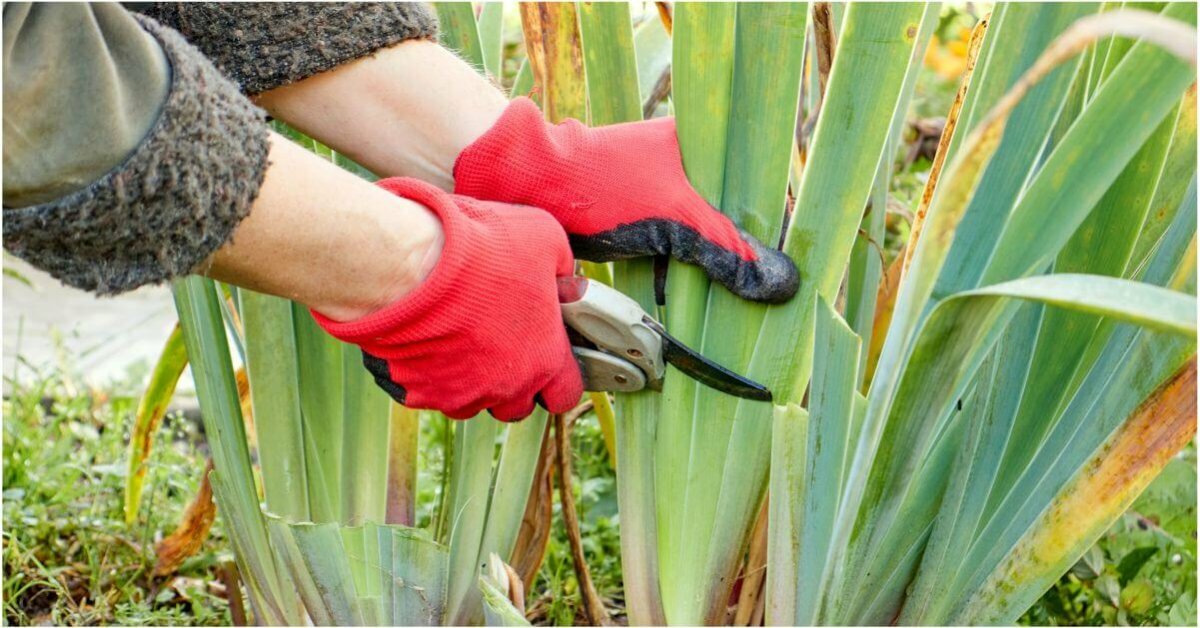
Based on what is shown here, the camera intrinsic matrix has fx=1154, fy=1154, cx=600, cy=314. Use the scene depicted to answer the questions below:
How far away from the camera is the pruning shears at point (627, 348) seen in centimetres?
113

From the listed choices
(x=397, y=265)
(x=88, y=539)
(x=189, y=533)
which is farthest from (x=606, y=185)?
(x=88, y=539)

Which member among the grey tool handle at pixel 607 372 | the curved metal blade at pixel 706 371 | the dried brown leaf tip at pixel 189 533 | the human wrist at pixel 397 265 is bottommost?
the dried brown leaf tip at pixel 189 533

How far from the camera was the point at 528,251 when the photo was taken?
3.60ft

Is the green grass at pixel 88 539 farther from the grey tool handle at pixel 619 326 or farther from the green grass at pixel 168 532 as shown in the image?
the grey tool handle at pixel 619 326

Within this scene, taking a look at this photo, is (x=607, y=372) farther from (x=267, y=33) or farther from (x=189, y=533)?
(x=189, y=533)

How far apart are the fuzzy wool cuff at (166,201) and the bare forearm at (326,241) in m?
0.03

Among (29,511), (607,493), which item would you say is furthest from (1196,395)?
(29,511)

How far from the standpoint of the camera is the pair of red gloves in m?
1.07

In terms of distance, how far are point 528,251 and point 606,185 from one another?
0.44ft

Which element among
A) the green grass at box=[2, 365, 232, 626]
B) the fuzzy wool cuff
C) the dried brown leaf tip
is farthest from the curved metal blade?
the green grass at box=[2, 365, 232, 626]

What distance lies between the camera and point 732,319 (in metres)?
1.15

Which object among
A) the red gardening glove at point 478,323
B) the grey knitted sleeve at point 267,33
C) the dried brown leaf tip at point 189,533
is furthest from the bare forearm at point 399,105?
the dried brown leaf tip at point 189,533

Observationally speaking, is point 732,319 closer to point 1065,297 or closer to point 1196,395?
point 1196,395

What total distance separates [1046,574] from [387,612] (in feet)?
2.08
